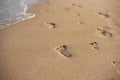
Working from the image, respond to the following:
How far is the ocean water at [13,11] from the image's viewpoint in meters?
4.52

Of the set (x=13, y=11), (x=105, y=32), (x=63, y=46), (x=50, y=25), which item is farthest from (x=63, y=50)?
(x=13, y=11)

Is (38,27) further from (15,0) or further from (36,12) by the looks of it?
(15,0)

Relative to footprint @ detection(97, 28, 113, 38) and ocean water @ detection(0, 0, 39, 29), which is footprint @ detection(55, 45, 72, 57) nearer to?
footprint @ detection(97, 28, 113, 38)

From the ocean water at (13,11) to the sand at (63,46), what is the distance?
19 cm

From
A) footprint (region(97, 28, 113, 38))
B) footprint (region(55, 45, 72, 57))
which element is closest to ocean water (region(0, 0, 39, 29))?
footprint (region(55, 45, 72, 57))

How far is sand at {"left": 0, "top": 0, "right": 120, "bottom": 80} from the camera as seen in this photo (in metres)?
3.23

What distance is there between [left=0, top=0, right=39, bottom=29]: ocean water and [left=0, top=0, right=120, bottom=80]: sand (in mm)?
189

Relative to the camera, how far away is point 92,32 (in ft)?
14.1

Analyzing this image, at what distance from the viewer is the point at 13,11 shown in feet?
16.4

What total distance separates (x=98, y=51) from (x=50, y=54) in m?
0.84

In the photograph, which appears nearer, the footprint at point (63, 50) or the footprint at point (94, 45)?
the footprint at point (63, 50)

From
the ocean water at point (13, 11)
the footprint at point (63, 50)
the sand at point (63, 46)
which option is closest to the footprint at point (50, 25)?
the sand at point (63, 46)

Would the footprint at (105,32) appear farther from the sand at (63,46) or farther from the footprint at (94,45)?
the footprint at (94,45)

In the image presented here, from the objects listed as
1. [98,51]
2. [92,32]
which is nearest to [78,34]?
[92,32]
